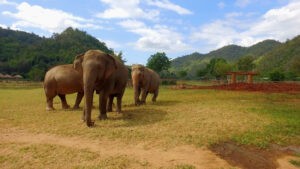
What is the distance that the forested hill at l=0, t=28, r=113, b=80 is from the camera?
102m

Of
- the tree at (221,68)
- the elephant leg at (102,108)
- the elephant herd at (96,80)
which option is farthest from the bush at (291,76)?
the elephant leg at (102,108)

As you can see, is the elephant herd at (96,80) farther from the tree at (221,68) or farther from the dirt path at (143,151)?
the tree at (221,68)

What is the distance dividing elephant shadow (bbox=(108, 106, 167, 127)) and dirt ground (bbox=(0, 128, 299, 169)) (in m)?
2.73

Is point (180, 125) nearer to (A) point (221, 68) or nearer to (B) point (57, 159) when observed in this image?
(B) point (57, 159)

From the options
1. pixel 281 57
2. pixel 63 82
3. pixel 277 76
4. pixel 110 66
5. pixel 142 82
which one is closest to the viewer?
pixel 110 66

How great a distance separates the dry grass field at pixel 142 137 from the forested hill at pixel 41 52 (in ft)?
241

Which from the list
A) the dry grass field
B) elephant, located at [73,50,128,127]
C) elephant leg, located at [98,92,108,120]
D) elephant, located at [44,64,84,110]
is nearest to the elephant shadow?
the dry grass field

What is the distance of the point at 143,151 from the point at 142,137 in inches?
52.4

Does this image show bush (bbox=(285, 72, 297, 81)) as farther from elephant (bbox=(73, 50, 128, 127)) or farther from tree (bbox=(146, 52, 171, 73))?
elephant (bbox=(73, 50, 128, 127))

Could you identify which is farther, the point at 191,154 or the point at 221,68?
the point at 221,68

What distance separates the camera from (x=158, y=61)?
76.8m

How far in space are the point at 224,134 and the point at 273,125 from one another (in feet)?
8.21

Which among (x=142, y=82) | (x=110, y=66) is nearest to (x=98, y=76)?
(x=110, y=66)

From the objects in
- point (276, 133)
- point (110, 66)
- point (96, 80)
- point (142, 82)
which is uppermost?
point (110, 66)
